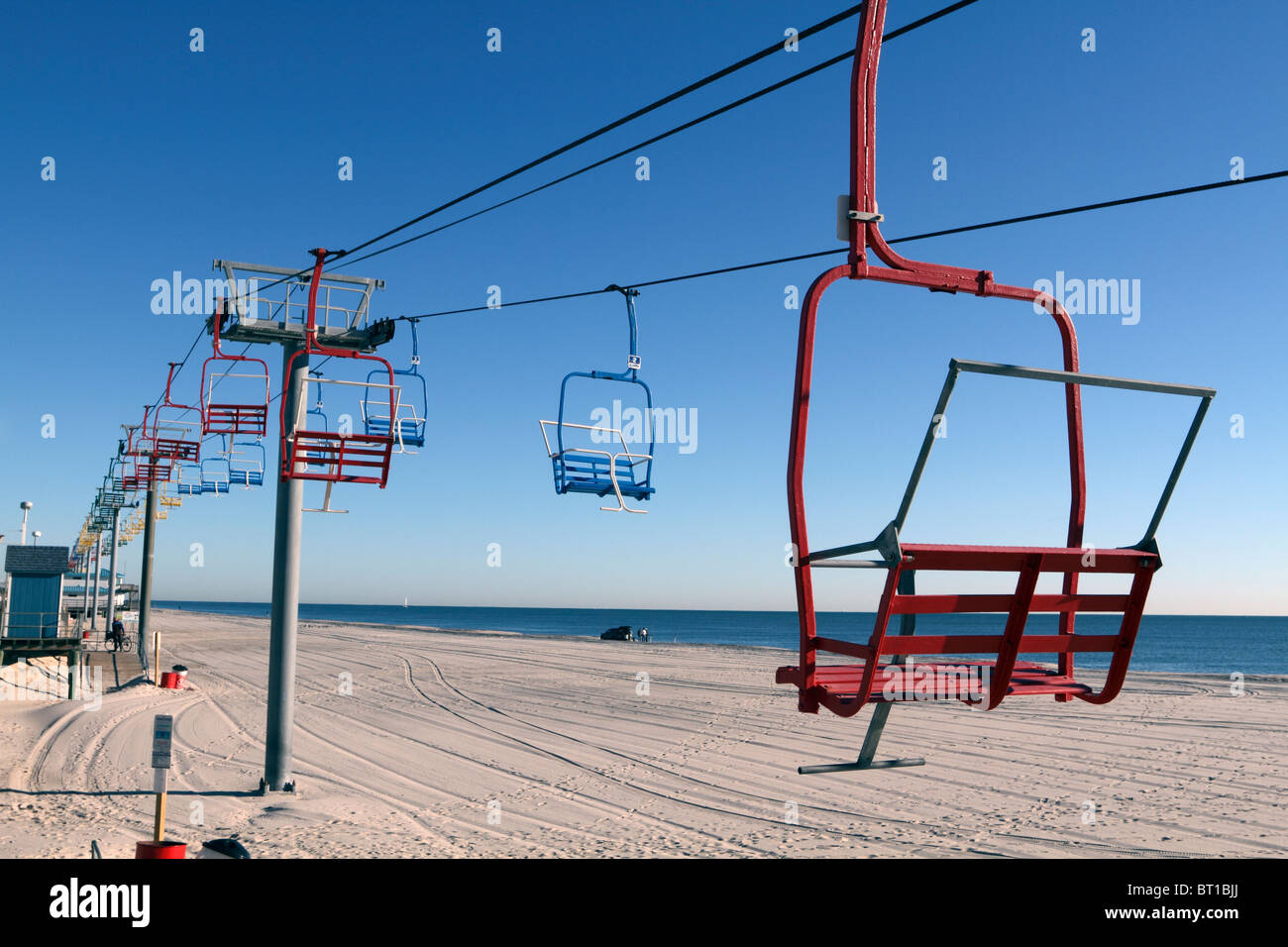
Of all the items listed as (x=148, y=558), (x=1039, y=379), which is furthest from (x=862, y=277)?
(x=148, y=558)

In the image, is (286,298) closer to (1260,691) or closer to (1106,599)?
(1106,599)

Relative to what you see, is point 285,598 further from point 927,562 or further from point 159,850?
point 927,562

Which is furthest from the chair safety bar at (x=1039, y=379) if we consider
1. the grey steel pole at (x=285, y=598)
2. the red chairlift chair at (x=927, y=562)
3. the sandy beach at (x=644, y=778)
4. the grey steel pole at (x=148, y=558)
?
the grey steel pole at (x=148, y=558)

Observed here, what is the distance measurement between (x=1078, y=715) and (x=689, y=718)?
8.84 m

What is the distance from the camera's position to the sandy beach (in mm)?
11539

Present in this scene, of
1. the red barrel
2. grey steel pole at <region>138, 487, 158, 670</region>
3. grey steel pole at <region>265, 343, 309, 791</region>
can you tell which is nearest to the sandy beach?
grey steel pole at <region>265, 343, 309, 791</region>

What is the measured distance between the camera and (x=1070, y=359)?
16.8ft

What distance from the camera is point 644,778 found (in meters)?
15.3

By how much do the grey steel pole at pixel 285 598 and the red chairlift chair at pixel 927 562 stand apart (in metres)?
11.7

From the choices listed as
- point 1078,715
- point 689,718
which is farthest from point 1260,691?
point 689,718

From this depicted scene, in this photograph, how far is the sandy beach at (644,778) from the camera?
1154cm

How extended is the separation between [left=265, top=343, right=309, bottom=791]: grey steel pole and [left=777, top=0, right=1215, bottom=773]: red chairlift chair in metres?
11.7

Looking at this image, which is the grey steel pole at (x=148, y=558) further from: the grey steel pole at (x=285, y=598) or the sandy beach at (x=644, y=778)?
the grey steel pole at (x=285, y=598)

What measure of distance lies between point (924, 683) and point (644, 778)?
11.5 metres
